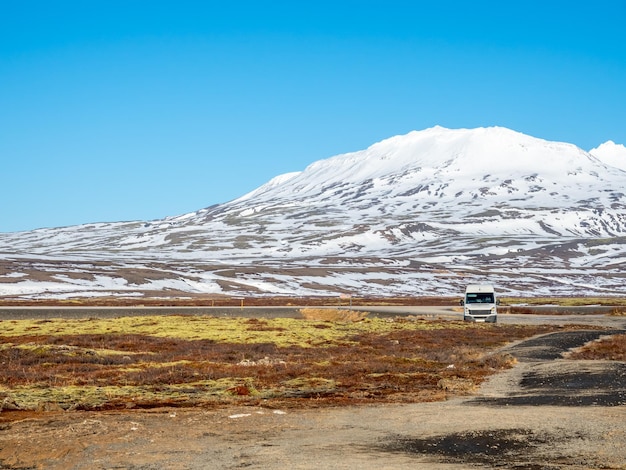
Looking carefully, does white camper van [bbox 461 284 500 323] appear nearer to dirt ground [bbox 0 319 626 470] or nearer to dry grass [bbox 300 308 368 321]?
dry grass [bbox 300 308 368 321]

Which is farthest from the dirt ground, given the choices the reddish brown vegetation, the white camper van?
the white camper van

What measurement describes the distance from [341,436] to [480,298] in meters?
52.1

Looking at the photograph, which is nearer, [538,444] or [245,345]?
[538,444]

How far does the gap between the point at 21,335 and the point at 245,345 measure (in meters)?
16.1

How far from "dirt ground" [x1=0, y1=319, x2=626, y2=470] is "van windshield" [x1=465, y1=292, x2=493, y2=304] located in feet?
143

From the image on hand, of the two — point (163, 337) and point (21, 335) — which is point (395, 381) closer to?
point (163, 337)

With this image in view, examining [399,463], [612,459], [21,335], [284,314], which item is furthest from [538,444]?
[284,314]

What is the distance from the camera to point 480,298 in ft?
222

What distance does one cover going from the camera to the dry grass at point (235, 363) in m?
24.5

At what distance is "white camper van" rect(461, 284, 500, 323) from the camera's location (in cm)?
6594

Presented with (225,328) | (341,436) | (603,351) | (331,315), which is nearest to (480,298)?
(331,315)

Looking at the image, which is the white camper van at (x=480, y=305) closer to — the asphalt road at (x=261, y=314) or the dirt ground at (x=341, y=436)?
the asphalt road at (x=261, y=314)

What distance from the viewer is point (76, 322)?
194 ft

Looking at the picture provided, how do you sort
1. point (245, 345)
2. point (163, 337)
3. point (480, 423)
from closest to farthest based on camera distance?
point (480, 423)
point (245, 345)
point (163, 337)
